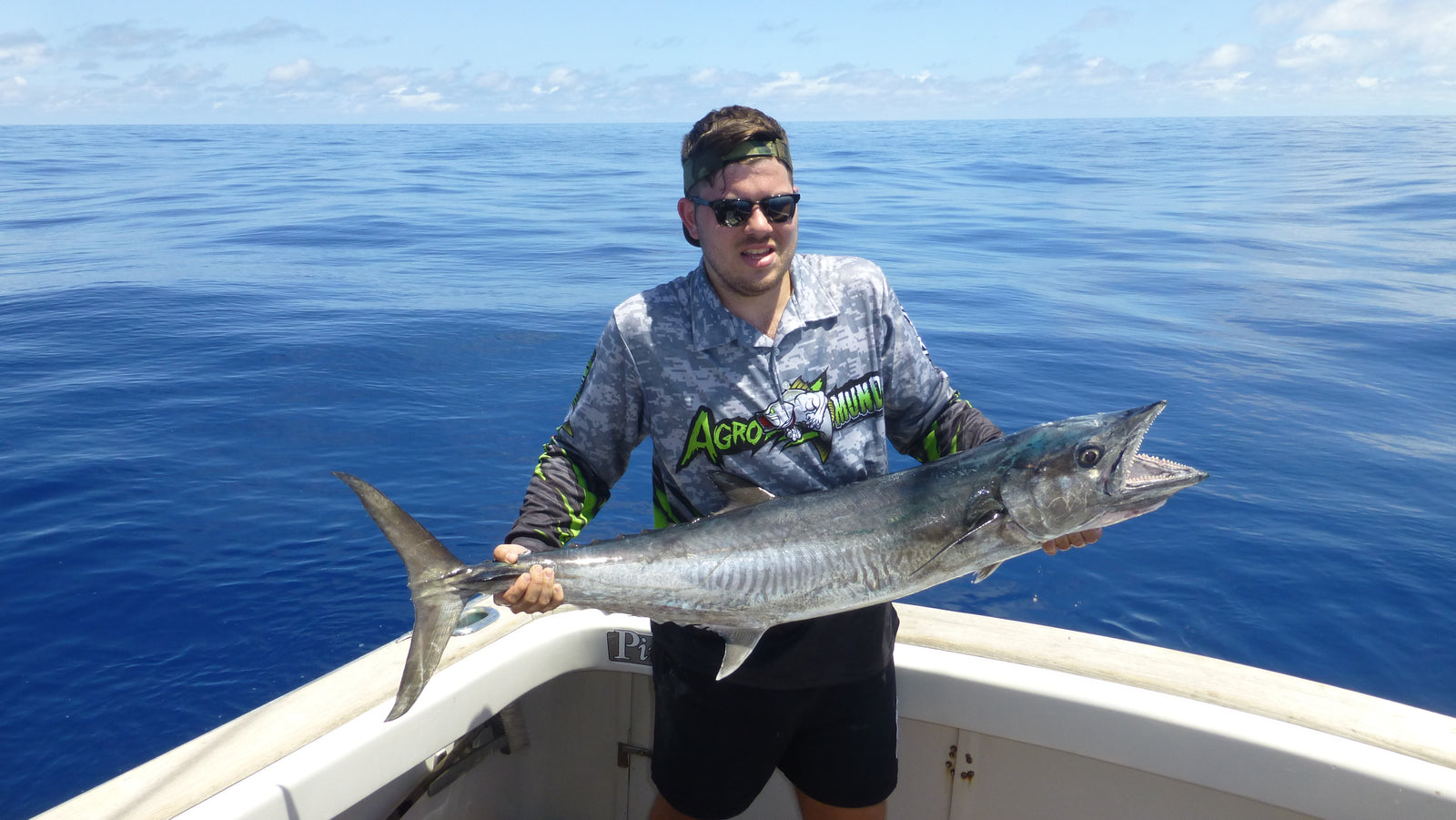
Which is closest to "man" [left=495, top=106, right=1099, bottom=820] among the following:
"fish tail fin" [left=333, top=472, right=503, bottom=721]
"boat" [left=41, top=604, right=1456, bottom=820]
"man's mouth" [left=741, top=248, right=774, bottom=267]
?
"man's mouth" [left=741, top=248, right=774, bottom=267]

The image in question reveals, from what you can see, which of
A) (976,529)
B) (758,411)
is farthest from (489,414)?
(976,529)

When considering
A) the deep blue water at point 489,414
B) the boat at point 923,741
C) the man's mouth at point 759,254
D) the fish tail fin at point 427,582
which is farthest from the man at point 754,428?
the deep blue water at point 489,414

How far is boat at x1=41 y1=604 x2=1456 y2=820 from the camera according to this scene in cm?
241

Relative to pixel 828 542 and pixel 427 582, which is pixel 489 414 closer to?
pixel 427 582

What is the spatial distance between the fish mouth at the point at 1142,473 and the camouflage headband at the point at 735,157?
1.06 meters

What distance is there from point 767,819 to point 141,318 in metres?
12.6

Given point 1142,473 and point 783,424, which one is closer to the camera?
point 1142,473

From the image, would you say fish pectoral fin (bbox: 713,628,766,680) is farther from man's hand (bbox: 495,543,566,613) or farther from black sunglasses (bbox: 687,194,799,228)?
black sunglasses (bbox: 687,194,799,228)

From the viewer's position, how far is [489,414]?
957 cm

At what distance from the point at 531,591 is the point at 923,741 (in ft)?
4.83

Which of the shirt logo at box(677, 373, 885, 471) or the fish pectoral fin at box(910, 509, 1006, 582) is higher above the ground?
the shirt logo at box(677, 373, 885, 471)

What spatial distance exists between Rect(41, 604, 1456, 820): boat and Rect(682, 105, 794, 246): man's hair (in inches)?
60.0

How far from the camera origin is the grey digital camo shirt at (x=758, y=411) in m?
2.54

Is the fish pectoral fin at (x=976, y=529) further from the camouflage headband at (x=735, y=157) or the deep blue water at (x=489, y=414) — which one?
the deep blue water at (x=489, y=414)
